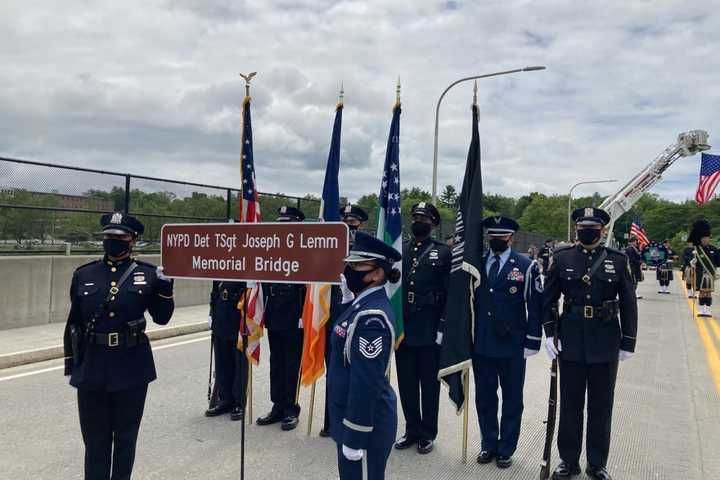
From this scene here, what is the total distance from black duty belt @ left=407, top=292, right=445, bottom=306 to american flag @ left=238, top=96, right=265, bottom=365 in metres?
1.45

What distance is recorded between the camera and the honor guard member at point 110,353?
3227mm

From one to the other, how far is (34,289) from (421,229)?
7.34 m

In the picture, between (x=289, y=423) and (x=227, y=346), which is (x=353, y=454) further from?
(x=227, y=346)

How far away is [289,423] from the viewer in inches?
199

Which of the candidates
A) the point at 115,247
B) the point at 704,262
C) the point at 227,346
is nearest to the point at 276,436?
the point at 227,346

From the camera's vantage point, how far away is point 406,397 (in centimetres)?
472

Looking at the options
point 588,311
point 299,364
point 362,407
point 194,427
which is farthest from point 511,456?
point 194,427

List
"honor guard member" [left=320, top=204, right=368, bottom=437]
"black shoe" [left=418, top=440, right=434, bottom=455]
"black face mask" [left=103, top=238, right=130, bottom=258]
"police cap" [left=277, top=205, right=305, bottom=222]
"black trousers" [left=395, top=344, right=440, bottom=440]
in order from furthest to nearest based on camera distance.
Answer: "police cap" [left=277, top=205, right=305, bottom=222]
"honor guard member" [left=320, top=204, right=368, bottom=437]
"black trousers" [left=395, top=344, right=440, bottom=440]
"black shoe" [left=418, top=440, right=434, bottom=455]
"black face mask" [left=103, top=238, right=130, bottom=258]

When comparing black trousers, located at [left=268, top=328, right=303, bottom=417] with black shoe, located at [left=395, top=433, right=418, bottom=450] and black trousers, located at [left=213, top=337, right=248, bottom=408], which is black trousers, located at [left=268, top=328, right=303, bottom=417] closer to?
black trousers, located at [left=213, top=337, right=248, bottom=408]

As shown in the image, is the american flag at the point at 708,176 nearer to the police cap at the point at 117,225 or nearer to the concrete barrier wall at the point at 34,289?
the concrete barrier wall at the point at 34,289

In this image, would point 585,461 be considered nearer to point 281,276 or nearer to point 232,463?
point 232,463

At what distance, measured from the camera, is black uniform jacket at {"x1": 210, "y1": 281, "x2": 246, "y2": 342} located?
210 inches

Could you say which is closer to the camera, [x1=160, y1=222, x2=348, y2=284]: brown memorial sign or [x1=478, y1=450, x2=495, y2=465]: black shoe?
[x1=160, y1=222, x2=348, y2=284]: brown memorial sign

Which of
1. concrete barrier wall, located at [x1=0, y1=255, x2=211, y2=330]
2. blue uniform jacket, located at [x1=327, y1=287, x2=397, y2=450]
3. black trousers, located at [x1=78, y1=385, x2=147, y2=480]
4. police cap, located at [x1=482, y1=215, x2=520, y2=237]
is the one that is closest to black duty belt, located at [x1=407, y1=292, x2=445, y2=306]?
police cap, located at [x1=482, y1=215, x2=520, y2=237]
